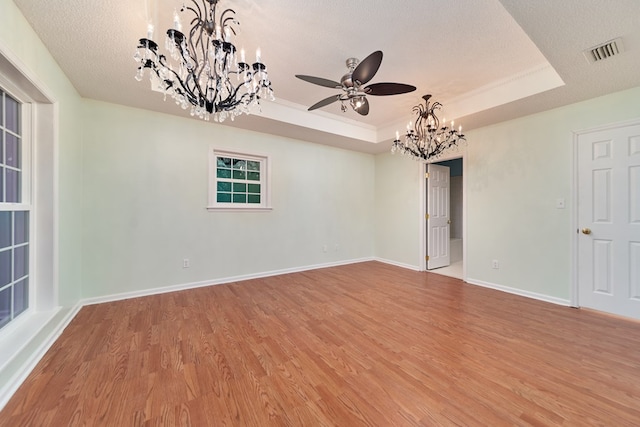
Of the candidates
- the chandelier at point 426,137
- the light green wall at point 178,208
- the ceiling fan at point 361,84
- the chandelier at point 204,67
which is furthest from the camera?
the chandelier at point 426,137

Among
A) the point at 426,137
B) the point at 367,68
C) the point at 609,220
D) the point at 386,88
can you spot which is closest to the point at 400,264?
the point at 426,137

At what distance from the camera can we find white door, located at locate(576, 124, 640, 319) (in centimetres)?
266

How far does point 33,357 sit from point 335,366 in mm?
2210

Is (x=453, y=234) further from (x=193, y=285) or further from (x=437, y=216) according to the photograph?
(x=193, y=285)

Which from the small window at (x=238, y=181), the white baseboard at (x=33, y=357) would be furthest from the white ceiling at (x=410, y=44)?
the white baseboard at (x=33, y=357)

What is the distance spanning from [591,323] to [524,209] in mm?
1476

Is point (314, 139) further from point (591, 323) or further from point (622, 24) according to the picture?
point (591, 323)

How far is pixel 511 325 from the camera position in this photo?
253 cm

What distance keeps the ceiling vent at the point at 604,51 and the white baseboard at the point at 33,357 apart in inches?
189

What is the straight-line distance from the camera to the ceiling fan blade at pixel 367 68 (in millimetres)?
1883

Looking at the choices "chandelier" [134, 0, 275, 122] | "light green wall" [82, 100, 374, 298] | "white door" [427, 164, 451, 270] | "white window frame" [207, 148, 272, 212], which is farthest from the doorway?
"chandelier" [134, 0, 275, 122]

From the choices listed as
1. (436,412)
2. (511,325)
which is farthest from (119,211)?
(511,325)

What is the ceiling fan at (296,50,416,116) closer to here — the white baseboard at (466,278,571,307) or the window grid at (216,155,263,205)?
the window grid at (216,155,263,205)

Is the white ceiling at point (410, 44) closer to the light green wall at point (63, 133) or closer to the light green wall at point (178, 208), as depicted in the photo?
the light green wall at point (63, 133)
